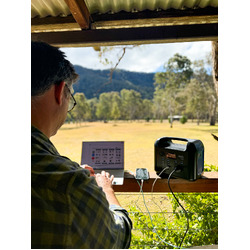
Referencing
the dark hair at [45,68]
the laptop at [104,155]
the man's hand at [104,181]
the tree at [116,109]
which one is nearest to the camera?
the dark hair at [45,68]

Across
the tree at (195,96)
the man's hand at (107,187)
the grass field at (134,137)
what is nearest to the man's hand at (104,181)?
the man's hand at (107,187)

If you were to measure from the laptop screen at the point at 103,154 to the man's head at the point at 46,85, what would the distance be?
1.96 feet

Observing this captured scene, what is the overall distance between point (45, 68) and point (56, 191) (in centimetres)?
36

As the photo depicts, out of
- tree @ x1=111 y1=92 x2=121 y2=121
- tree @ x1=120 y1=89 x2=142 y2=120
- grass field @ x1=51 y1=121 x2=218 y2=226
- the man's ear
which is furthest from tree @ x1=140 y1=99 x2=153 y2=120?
the man's ear

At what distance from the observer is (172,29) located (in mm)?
1452

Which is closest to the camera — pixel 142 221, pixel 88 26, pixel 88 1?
pixel 88 1

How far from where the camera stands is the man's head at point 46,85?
22.2 inches

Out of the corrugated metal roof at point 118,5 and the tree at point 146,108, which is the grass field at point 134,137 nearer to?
the corrugated metal roof at point 118,5

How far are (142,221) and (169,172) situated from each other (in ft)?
2.11

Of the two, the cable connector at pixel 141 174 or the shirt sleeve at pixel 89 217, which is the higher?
the shirt sleeve at pixel 89 217

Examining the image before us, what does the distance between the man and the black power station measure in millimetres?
589
